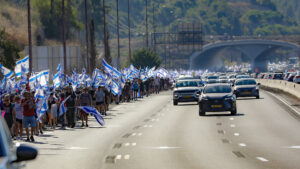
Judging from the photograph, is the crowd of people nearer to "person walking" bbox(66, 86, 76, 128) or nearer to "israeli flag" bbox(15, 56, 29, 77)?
"person walking" bbox(66, 86, 76, 128)

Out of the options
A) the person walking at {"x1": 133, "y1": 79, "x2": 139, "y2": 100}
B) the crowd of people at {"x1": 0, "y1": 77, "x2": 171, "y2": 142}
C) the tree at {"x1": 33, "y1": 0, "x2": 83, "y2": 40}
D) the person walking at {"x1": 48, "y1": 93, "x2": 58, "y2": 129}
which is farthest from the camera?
the tree at {"x1": 33, "y1": 0, "x2": 83, "y2": 40}

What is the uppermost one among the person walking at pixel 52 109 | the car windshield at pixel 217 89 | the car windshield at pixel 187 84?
the car windshield at pixel 187 84

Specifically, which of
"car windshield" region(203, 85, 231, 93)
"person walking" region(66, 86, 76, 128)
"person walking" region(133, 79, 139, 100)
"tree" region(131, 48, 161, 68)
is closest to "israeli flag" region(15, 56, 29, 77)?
"person walking" region(66, 86, 76, 128)

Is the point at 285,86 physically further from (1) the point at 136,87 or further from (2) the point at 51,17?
(2) the point at 51,17

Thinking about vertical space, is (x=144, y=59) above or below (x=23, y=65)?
above

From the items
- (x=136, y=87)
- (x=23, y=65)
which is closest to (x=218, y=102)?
(x=23, y=65)

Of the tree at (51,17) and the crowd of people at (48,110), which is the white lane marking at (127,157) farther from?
the tree at (51,17)

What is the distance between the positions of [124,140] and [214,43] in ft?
556

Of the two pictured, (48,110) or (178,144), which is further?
(48,110)

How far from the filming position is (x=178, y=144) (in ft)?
67.3

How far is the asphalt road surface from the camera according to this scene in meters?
15.8

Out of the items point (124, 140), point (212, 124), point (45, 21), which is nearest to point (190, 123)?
point (212, 124)

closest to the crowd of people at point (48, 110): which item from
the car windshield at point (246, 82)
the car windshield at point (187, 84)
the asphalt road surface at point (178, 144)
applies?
the asphalt road surface at point (178, 144)

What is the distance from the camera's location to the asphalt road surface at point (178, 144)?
1576 cm
